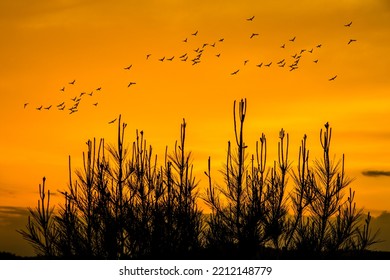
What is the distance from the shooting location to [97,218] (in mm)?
22344

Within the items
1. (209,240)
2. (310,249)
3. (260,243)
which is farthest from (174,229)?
(310,249)

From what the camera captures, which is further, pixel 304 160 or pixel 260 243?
pixel 304 160

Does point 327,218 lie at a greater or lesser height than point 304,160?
lesser

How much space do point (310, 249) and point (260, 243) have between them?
83.4 inches
